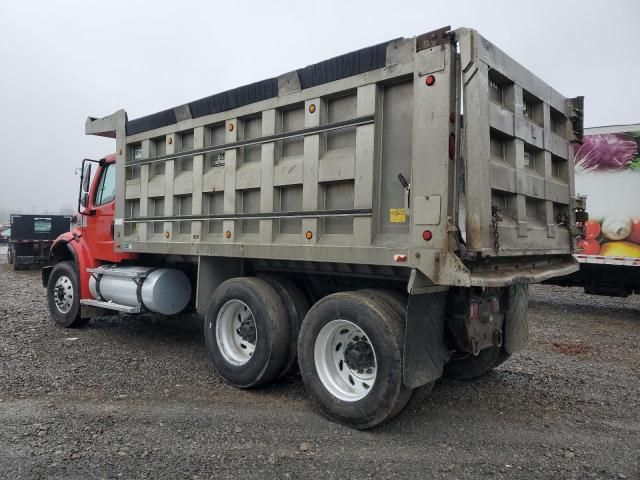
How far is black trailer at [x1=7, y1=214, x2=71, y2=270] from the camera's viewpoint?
18.4 metres

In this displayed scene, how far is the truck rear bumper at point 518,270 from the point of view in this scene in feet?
11.2

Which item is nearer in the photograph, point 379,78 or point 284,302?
point 379,78

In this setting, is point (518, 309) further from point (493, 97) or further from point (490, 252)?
point (493, 97)

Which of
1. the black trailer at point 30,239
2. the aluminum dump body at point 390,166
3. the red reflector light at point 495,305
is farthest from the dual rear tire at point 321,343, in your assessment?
the black trailer at point 30,239

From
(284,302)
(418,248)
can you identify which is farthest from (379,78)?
(284,302)

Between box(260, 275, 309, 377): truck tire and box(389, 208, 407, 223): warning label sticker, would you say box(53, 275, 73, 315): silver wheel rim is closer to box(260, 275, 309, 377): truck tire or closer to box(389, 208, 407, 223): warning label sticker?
box(260, 275, 309, 377): truck tire

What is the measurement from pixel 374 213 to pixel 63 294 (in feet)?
18.8

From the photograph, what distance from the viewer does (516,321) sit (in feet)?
15.4

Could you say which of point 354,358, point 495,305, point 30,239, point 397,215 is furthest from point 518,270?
point 30,239

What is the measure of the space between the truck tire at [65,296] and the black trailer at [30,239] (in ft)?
41.4

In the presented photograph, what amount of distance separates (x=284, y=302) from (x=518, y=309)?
2254 mm

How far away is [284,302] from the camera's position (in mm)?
4676

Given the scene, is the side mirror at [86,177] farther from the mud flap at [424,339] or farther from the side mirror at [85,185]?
the mud flap at [424,339]

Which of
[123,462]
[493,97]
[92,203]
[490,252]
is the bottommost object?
[123,462]
